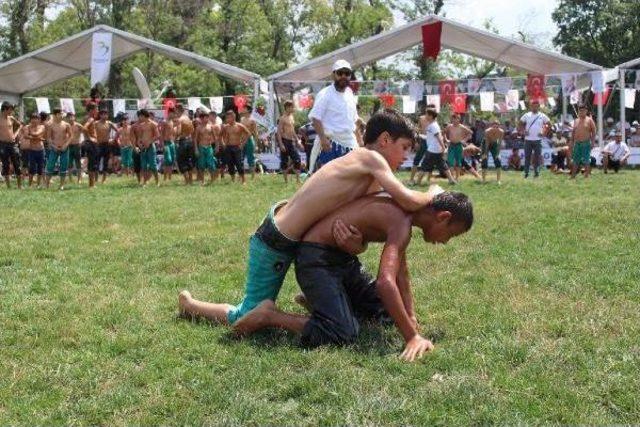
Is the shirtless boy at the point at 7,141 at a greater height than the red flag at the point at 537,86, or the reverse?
the red flag at the point at 537,86

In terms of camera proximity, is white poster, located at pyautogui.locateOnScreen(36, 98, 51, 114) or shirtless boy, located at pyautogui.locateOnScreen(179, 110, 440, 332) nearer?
shirtless boy, located at pyautogui.locateOnScreen(179, 110, 440, 332)

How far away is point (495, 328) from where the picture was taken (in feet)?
14.3

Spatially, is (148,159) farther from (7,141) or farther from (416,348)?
(416,348)

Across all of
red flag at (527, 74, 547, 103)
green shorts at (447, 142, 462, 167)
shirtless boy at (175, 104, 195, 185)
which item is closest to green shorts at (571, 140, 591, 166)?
green shorts at (447, 142, 462, 167)

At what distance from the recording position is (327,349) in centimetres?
398

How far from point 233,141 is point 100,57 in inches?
292

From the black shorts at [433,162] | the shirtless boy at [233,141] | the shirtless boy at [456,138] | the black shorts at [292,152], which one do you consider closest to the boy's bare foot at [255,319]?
the black shorts at [433,162]

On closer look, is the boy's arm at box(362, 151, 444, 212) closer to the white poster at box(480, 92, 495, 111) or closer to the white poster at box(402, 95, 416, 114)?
the white poster at box(480, 92, 495, 111)

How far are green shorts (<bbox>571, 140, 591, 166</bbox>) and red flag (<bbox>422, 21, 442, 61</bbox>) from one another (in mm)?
6414

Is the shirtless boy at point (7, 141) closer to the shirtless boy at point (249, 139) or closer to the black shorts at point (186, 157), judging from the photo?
the black shorts at point (186, 157)

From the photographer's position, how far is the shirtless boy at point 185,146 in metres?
17.7

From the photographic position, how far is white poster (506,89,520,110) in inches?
887

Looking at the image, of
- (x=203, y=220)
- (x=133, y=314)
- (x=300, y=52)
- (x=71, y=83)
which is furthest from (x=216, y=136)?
(x=300, y=52)

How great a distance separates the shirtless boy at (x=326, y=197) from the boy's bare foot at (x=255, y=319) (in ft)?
0.42
